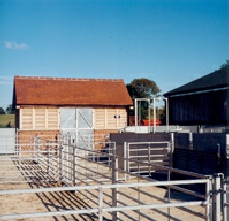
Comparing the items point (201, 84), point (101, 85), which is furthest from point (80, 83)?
point (201, 84)

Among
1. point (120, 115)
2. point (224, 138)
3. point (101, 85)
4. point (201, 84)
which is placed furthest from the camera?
point (101, 85)

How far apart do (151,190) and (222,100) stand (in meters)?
10.1

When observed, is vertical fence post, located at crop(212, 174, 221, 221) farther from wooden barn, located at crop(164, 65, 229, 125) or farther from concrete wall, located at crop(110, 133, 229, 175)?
wooden barn, located at crop(164, 65, 229, 125)

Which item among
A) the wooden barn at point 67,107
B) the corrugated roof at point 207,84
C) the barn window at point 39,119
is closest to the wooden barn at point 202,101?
the corrugated roof at point 207,84

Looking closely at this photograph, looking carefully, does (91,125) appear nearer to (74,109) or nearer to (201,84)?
(74,109)

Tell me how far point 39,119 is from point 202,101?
1048 centimetres

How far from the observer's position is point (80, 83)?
97.8 ft

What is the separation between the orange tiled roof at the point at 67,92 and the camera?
1049 inches

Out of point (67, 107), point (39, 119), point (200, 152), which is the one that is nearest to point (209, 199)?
point (200, 152)

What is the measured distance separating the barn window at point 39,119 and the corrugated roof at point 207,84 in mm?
7706

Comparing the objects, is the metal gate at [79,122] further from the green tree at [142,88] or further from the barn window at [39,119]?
the green tree at [142,88]

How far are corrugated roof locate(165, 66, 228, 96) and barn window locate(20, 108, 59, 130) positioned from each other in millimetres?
7706

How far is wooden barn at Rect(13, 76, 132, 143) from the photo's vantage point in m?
25.8

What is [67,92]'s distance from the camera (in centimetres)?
2827
